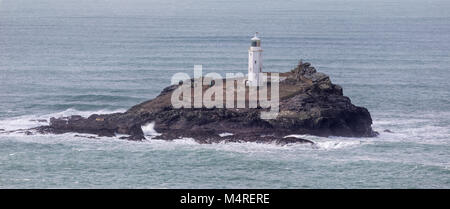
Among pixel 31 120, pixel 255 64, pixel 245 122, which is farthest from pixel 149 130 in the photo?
pixel 31 120

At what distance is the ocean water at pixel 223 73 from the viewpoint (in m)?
60.4

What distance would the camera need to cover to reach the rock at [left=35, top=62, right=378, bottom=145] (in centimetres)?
6931

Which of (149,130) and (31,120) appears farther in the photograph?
(31,120)

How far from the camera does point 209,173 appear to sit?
60.9 metres

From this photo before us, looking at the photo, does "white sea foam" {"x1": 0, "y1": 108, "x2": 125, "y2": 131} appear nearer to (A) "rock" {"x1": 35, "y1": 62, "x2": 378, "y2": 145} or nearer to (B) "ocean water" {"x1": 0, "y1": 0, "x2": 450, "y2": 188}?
(B) "ocean water" {"x1": 0, "y1": 0, "x2": 450, "y2": 188}

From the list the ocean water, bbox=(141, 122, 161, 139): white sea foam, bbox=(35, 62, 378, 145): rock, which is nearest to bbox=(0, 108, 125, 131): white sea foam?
the ocean water

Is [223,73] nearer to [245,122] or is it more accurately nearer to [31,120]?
[31,120]

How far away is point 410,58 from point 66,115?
61.7 m

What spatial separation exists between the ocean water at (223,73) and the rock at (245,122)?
126 centimetres

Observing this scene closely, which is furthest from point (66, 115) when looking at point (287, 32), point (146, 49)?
point (287, 32)

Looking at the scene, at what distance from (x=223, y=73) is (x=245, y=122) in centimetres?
3989

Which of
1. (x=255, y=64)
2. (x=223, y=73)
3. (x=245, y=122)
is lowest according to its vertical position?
(x=245, y=122)

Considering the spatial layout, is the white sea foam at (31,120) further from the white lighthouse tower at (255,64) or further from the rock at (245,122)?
the white lighthouse tower at (255,64)

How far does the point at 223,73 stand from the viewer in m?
110
